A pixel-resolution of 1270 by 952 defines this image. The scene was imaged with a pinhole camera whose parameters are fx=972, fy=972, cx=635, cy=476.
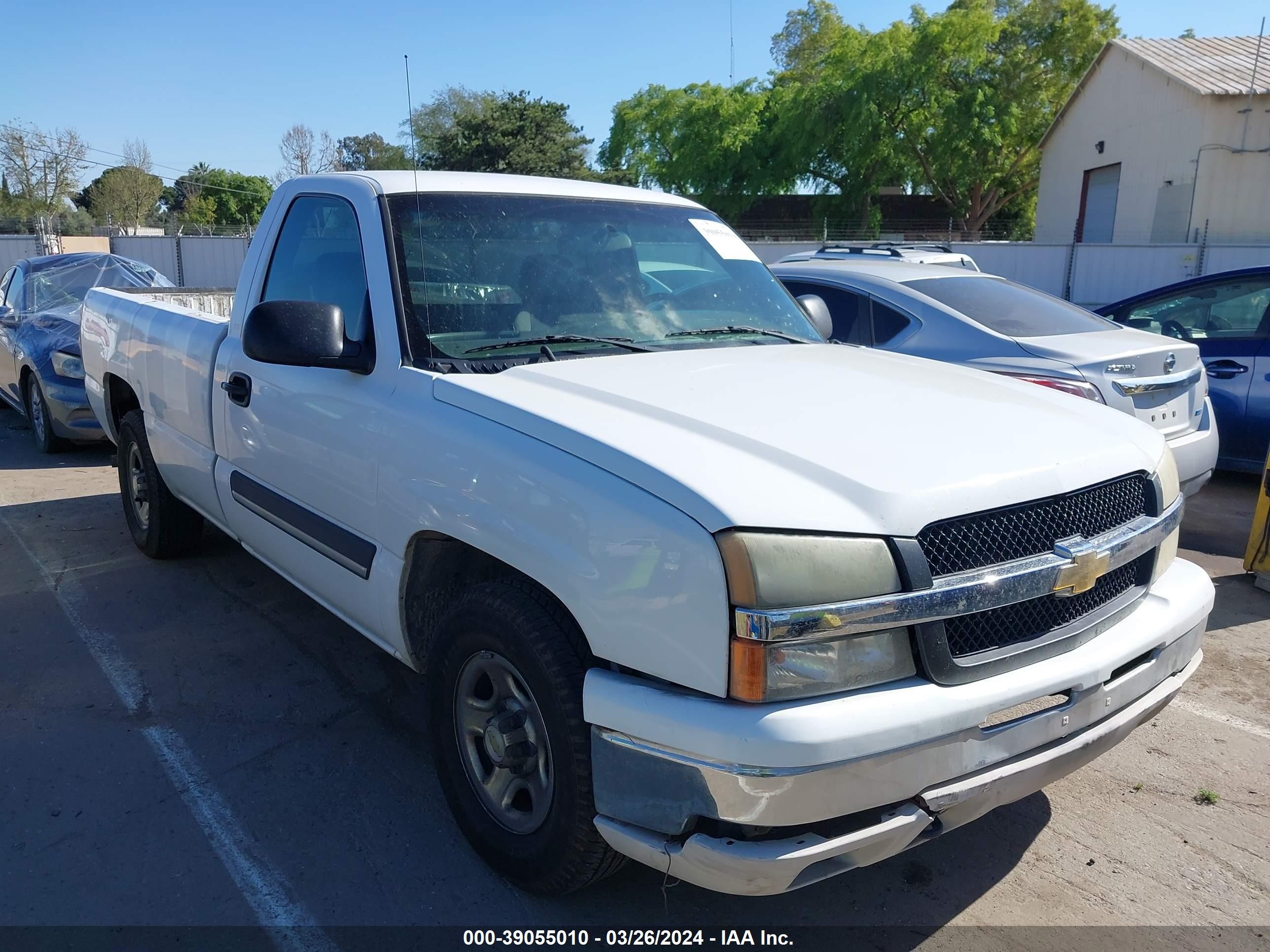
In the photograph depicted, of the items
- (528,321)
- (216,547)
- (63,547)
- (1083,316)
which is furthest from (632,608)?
(1083,316)

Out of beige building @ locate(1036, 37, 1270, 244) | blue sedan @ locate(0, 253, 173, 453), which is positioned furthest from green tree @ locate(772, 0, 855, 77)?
blue sedan @ locate(0, 253, 173, 453)

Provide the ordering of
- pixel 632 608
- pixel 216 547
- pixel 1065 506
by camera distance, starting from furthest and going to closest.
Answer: pixel 216 547, pixel 1065 506, pixel 632 608

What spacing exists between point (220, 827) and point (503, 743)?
1171 mm

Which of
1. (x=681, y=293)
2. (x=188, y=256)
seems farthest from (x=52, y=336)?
(x=188, y=256)

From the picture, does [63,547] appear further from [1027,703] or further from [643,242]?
[1027,703]

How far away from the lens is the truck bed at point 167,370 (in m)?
4.38

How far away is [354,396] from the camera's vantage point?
3.16m

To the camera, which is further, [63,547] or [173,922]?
[63,547]

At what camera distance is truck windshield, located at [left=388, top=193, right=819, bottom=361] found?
10.4 feet

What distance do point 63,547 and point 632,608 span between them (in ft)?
17.0

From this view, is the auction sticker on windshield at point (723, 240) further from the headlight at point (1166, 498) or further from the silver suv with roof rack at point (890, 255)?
the silver suv with roof rack at point (890, 255)

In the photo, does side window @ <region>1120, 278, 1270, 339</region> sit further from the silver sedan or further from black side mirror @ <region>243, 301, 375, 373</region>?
black side mirror @ <region>243, 301, 375, 373</region>

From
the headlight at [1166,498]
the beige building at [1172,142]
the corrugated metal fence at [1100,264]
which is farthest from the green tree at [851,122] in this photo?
the headlight at [1166,498]

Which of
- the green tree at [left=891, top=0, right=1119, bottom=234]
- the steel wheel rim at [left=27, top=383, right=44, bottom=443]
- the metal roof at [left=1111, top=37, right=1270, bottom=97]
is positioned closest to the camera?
the steel wheel rim at [left=27, top=383, right=44, bottom=443]
